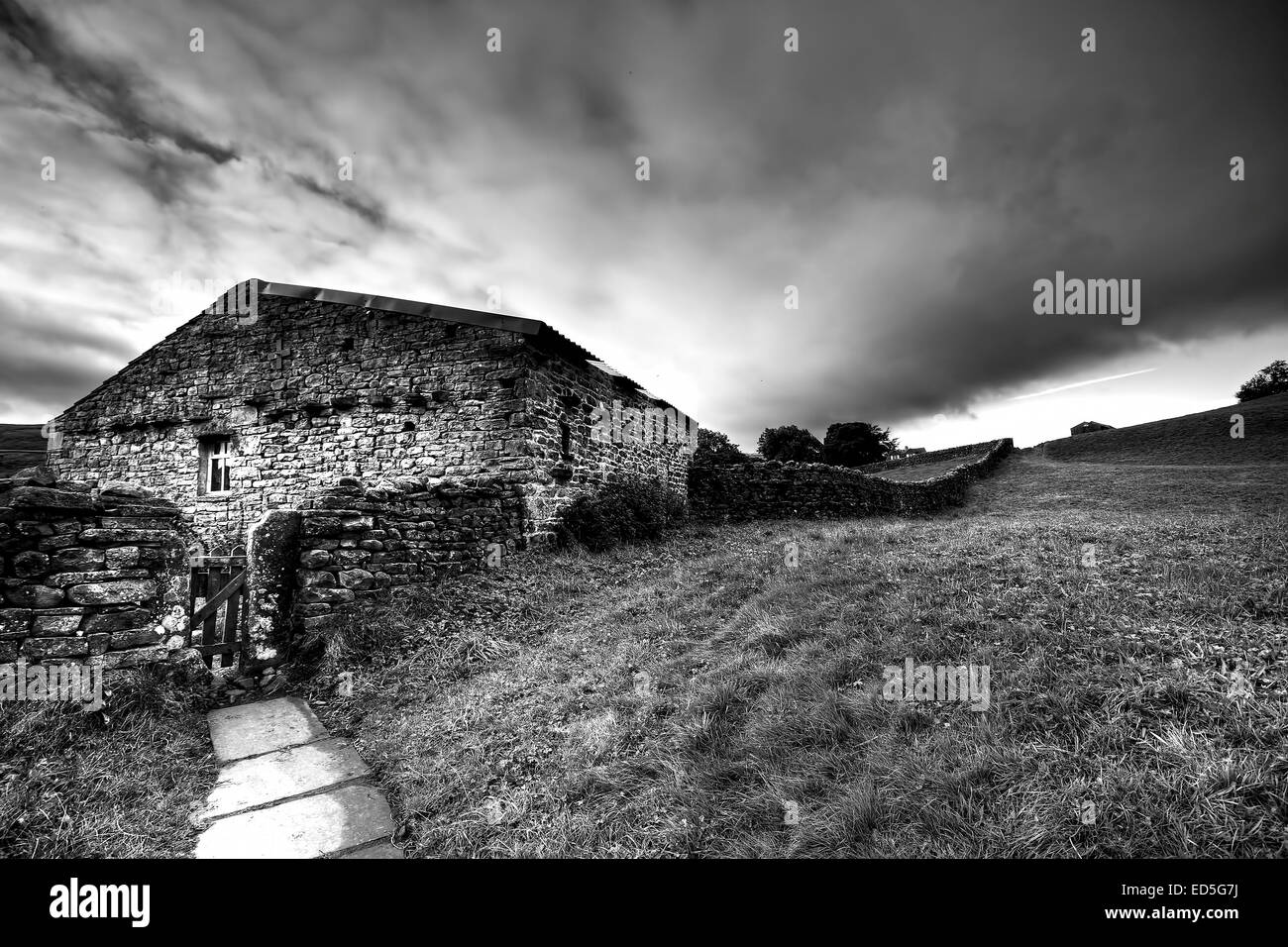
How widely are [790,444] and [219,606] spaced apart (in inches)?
1641

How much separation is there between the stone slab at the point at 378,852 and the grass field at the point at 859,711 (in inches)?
3.7

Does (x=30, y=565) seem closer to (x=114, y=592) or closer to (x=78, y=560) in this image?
(x=78, y=560)

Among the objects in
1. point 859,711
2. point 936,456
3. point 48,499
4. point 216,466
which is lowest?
point 859,711

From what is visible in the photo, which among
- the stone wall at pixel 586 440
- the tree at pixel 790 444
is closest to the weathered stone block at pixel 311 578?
the stone wall at pixel 586 440

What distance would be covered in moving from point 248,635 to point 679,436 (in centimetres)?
1233

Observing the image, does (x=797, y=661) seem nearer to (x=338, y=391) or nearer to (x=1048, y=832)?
(x=1048, y=832)

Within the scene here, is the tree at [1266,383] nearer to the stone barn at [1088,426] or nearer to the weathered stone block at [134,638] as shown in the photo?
the stone barn at [1088,426]

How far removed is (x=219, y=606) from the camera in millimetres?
5504

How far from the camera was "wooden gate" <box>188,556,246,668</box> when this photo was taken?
17.7ft

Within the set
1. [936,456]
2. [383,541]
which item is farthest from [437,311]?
[936,456]

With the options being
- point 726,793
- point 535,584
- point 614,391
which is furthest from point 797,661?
point 614,391

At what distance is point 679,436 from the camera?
1608cm

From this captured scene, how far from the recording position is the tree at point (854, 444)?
49.5 metres
